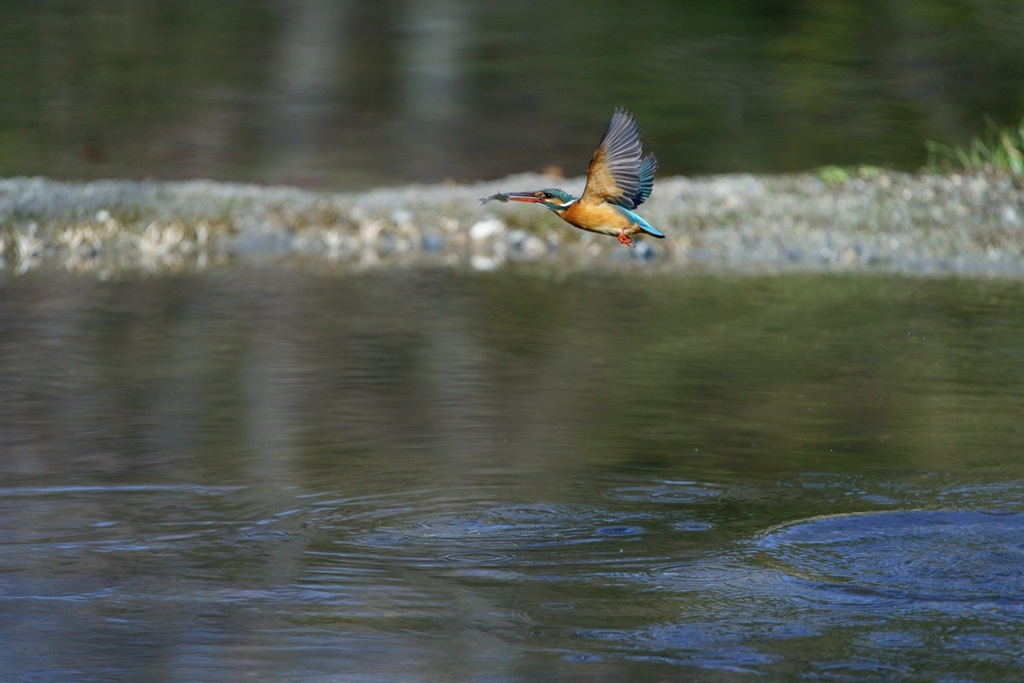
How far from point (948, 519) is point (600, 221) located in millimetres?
1522

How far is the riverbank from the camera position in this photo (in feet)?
43.5

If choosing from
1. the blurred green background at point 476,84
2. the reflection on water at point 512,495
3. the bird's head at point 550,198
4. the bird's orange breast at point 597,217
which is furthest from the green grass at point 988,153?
the bird's head at point 550,198

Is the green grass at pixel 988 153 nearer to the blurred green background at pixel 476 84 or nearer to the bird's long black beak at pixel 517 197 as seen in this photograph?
the blurred green background at pixel 476 84

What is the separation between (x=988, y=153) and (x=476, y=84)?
6.47 metres

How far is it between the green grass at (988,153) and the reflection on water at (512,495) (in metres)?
4.52

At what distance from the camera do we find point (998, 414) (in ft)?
23.0

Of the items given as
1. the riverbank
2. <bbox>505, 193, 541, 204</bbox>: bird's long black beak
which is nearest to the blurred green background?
the riverbank

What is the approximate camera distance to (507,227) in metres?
14.9

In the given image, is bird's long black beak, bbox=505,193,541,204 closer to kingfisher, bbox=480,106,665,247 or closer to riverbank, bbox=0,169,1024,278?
kingfisher, bbox=480,106,665,247

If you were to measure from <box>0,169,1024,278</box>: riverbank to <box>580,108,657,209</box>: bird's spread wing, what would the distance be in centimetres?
762

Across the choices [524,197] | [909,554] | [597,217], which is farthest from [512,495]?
[909,554]

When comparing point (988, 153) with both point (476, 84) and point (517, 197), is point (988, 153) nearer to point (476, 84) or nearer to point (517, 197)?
point (476, 84)

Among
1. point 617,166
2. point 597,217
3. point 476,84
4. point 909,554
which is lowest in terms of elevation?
point 909,554

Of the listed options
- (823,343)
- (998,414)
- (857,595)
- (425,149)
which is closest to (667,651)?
(857,595)
